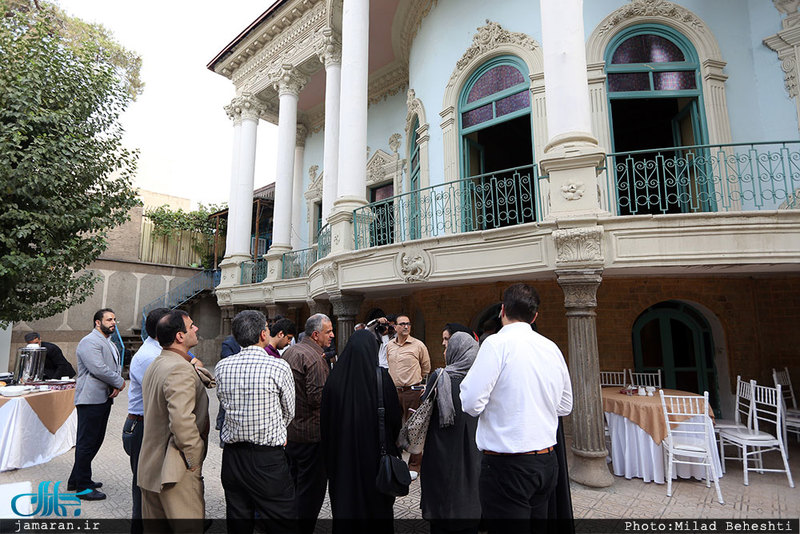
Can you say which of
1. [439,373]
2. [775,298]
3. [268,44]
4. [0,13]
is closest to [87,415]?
[439,373]

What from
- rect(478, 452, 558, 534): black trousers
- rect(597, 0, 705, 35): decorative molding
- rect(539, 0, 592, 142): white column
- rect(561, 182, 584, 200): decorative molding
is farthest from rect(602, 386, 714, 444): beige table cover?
rect(597, 0, 705, 35): decorative molding

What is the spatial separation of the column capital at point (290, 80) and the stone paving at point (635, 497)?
12.2 meters

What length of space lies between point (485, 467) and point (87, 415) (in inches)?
176

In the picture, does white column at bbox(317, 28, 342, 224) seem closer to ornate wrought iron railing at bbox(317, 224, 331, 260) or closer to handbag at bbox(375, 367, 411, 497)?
ornate wrought iron railing at bbox(317, 224, 331, 260)

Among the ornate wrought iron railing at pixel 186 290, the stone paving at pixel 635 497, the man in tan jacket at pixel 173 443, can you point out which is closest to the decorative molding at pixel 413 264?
the stone paving at pixel 635 497

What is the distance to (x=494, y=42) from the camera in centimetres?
849

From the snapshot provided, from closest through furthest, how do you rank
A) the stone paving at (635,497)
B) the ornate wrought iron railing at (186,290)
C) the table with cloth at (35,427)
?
the stone paving at (635,497), the table with cloth at (35,427), the ornate wrought iron railing at (186,290)

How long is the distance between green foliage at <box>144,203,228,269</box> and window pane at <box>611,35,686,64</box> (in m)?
17.0

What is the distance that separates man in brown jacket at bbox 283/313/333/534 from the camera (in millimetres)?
3621

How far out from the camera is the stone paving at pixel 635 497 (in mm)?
4328

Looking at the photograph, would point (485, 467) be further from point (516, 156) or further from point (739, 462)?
point (516, 156)

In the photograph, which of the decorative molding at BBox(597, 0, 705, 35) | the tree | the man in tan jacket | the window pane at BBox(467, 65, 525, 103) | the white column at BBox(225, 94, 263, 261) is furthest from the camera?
the white column at BBox(225, 94, 263, 261)

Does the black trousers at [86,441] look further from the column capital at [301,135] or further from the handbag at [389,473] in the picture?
the column capital at [301,135]

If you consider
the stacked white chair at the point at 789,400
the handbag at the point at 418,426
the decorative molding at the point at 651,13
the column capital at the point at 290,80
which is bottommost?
the stacked white chair at the point at 789,400
